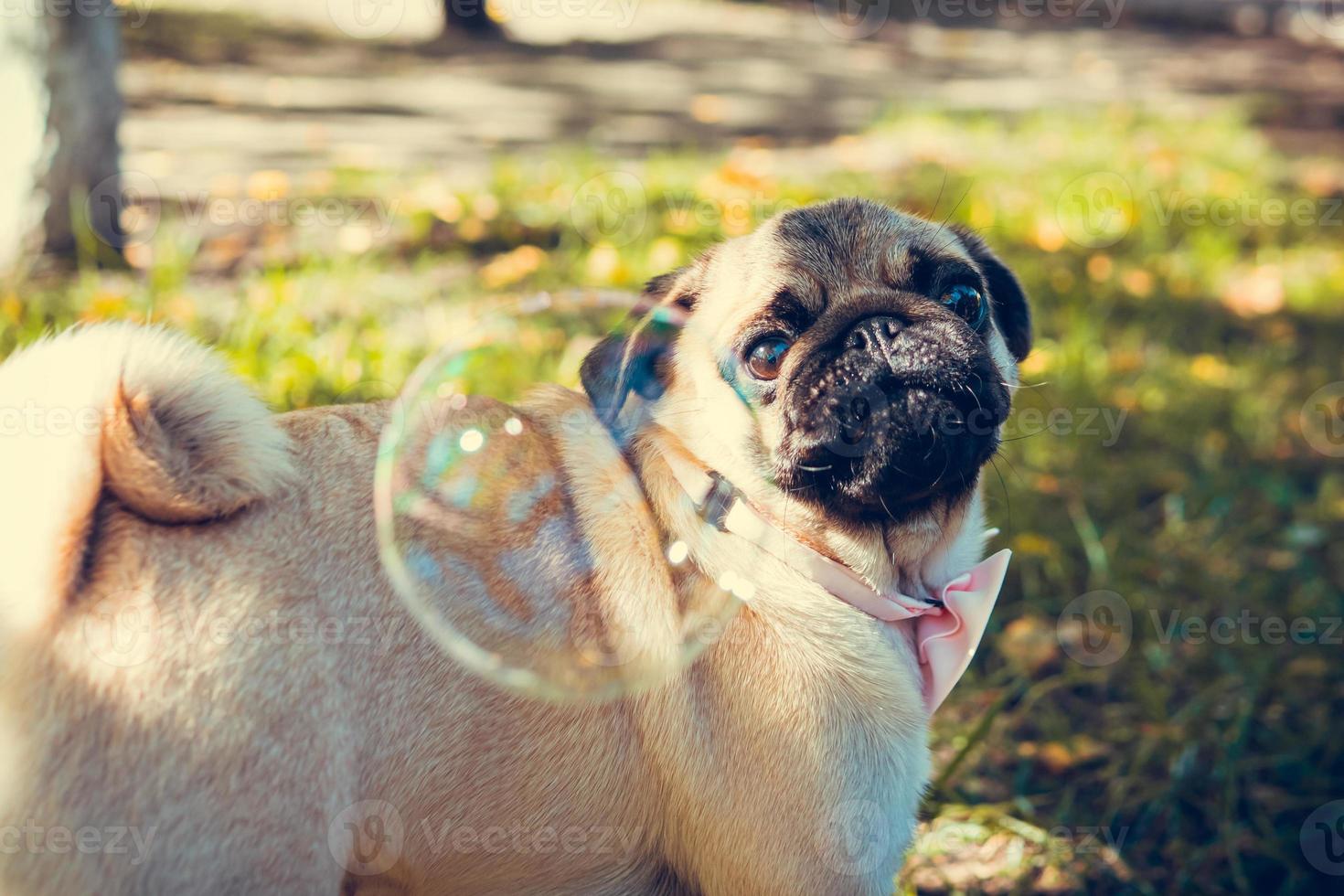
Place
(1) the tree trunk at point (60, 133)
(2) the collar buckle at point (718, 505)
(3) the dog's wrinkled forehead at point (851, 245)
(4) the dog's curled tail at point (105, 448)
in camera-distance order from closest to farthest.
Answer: (4) the dog's curled tail at point (105, 448) < (2) the collar buckle at point (718, 505) < (3) the dog's wrinkled forehead at point (851, 245) < (1) the tree trunk at point (60, 133)

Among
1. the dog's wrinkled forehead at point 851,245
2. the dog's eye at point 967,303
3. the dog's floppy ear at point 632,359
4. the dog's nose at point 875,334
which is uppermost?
the dog's wrinkled forehead at point 851,245

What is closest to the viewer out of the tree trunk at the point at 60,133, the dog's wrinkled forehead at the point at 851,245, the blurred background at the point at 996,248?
the dog's wrinkled forehead at the point at 851,245

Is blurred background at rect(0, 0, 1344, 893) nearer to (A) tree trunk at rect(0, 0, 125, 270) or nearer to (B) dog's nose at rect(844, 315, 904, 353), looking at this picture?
(A) tree trunk at rect(0, 0, 125, 270)

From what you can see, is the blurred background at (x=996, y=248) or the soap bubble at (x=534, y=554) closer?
the soap bubble at (x=534, y=554)

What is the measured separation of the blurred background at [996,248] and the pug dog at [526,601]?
37.1 inches

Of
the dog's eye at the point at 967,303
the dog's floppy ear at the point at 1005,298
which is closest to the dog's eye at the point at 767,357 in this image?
the dog's eye at the point at 967,303

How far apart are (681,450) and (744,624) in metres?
0.53

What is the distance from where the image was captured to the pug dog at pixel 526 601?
2.30 metres

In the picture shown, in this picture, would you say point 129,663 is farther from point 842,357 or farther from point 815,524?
point 842,357

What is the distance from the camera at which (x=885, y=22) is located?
13195mm

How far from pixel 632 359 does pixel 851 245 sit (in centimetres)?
71

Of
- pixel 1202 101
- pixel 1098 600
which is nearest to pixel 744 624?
pixel 1098 600

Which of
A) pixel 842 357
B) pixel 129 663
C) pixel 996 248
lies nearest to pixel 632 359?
pixel 842 357

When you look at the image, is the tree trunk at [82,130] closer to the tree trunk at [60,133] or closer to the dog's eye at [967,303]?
the tree trunk at [60,133]
